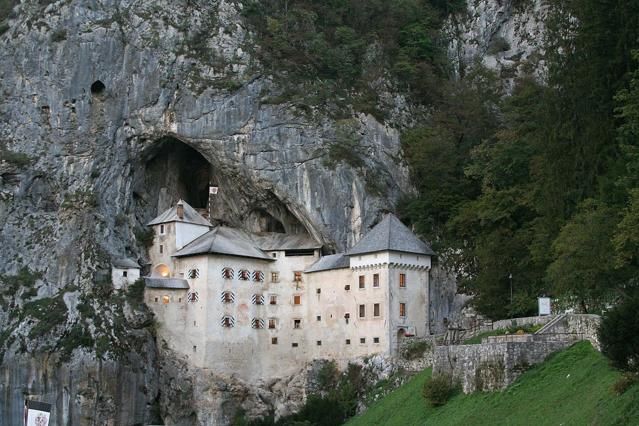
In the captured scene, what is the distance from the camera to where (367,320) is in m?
65.5

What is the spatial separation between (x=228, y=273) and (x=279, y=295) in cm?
352

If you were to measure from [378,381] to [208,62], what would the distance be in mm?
24430

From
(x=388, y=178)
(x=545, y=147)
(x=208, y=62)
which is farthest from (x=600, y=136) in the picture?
(x=208, y=62)

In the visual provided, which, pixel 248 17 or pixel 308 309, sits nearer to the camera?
pixel 308 309

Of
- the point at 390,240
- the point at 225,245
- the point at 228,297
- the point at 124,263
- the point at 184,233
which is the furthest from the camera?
the point at 184,233

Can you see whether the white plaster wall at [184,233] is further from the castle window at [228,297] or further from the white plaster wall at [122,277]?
the castle window at [228,297]

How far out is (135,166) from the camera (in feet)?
239

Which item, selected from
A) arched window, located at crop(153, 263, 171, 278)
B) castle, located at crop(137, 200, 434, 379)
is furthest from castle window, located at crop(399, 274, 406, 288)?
arched window, located at crop(153, 263, 171, 278)

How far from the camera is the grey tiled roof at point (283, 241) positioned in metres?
70.6

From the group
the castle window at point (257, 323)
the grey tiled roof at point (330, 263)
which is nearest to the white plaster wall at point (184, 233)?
the castle window at point (257, 323)

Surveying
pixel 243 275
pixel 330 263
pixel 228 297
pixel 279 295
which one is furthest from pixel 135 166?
pixel 330 263

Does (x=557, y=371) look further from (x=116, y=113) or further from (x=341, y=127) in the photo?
(x=116, y=113)

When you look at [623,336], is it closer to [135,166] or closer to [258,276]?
[258,276]

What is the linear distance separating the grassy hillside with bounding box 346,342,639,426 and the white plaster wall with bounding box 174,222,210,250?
2567 centimetres
